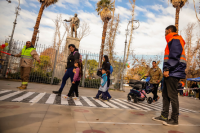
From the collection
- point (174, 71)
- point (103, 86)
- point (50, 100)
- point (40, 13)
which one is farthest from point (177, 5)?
point (50, 100)

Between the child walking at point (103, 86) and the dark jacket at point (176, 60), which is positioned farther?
the child walking at point (103, 86)

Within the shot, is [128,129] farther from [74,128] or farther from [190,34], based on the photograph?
[190,34]

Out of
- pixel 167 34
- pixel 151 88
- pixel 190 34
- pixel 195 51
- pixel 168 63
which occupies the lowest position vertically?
pixel 151 88

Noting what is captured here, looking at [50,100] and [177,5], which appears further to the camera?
[177,5]

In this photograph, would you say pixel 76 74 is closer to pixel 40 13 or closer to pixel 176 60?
pixel 176 60

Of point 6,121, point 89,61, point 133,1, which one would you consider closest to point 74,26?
point 89,61

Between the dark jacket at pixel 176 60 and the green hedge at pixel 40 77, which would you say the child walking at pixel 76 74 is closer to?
the dark jacket at pixel 176 60

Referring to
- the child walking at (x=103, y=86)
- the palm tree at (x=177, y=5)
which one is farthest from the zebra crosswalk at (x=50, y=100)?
the palm tree at (x=177, y=5)

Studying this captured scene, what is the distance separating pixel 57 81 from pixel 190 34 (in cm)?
2661

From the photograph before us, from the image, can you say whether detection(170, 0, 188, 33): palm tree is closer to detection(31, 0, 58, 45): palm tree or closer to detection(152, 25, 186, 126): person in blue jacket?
detection(31, 0, 58, 45): palm tree

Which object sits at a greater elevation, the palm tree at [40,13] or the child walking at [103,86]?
the palm tree at [40,13]

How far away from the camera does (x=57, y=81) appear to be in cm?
1216

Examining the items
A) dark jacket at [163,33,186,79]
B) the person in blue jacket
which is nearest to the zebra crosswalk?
the person in blue jacket

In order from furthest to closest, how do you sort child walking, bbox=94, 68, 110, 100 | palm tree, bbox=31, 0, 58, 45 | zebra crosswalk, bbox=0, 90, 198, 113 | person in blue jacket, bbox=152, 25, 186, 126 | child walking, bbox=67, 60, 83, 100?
palm tree, bbox=31, 0, 58, 45 < child walking, bbox=94, 68, 110, 100 < child walking, bbox=67, 60, 83, 100 < zebra crosswalk, bbox=0, 90, 198, 113 < person in blue jacket, bbox=152, 25, 186, 126
